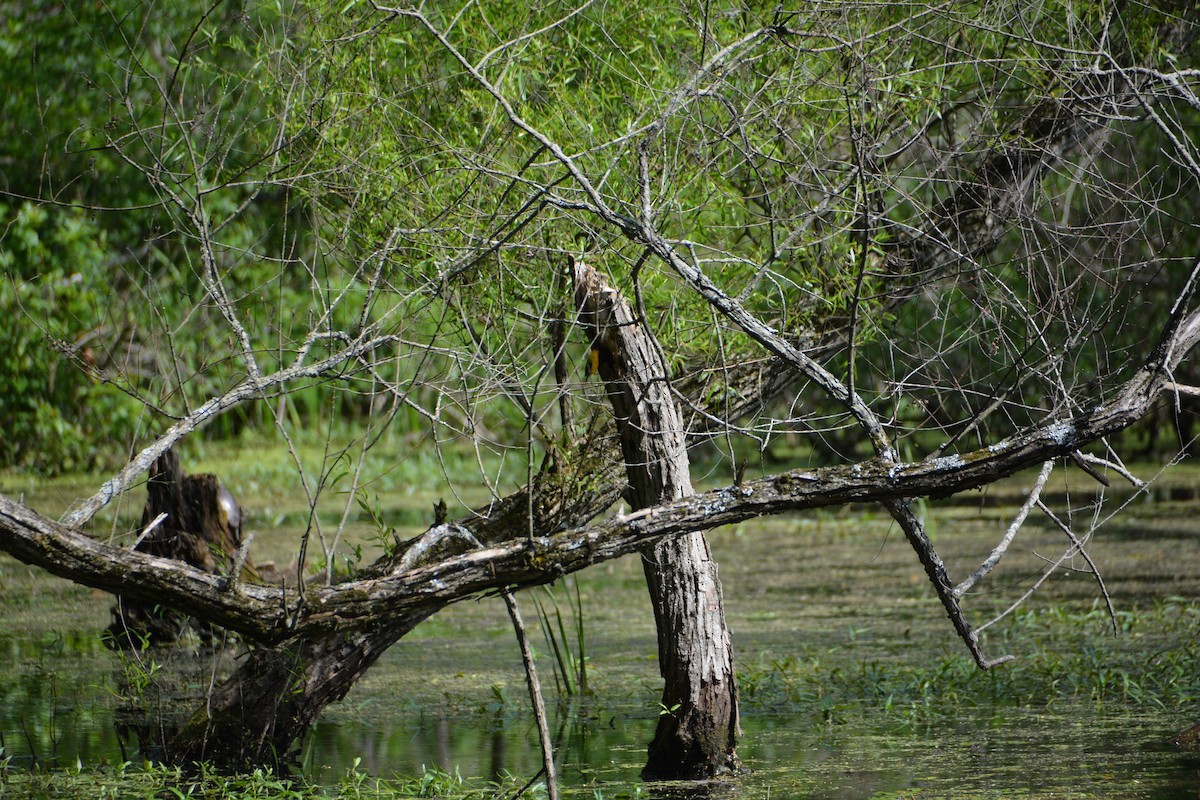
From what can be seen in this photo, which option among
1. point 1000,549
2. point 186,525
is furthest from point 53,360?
point 1000,549

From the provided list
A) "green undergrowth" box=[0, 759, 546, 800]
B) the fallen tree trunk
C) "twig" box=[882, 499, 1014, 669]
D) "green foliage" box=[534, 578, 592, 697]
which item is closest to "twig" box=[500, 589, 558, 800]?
the fallen tree trunk

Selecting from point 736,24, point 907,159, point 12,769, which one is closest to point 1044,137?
point 907,159

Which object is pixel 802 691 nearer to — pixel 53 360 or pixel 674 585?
pixel 674 585

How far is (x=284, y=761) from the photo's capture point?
451cm

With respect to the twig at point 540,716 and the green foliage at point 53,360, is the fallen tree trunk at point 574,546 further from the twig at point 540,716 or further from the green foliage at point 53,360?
the green foliage at point 53,360

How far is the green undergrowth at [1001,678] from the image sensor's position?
514 cm

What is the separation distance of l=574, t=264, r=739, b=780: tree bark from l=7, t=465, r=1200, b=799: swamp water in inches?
5.8

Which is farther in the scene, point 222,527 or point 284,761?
point 222,527

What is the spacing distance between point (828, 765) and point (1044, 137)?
2.31 metres

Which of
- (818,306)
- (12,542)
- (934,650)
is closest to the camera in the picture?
(12,542)

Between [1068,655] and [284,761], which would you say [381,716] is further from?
[1068,655]

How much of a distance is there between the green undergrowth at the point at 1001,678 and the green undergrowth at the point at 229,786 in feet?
4.87

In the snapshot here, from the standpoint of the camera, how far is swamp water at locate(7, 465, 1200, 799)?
14.1 feet

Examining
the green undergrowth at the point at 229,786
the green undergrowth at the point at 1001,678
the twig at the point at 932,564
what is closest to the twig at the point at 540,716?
the green undergrowth at the point at 229,786
